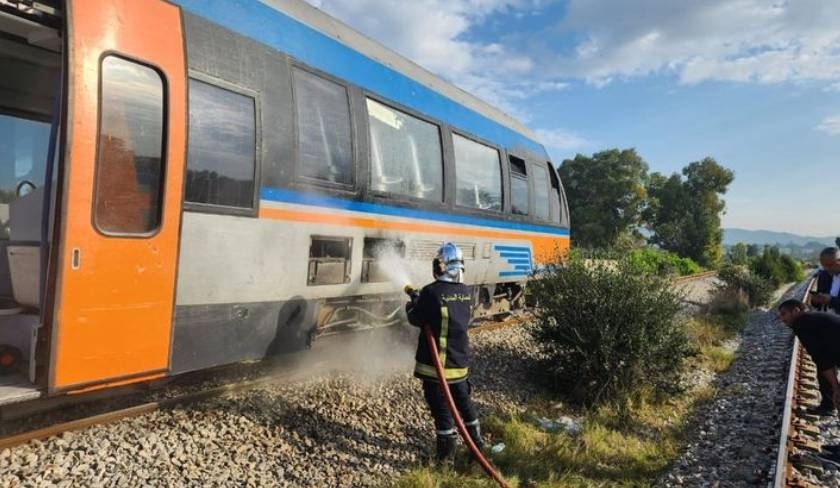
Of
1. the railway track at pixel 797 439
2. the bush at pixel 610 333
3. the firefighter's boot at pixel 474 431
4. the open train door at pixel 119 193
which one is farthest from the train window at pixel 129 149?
the bush at pixel 610 333

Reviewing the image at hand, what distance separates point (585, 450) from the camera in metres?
5.52

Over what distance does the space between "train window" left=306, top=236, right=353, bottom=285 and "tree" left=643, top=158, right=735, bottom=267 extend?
4540cm

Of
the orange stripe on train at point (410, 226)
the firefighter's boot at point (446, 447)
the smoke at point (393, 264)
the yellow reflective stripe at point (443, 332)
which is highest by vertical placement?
the orange stripe on train at point (410, 226)

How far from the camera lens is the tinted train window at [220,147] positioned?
435 centimetres

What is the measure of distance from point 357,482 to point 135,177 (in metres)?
2.73

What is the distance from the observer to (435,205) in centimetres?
724

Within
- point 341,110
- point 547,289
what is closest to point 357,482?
point 341,110

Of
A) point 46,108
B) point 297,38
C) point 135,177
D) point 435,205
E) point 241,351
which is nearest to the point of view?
point 135,177

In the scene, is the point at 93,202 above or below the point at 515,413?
above

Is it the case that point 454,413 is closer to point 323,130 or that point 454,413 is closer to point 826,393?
point 323,130

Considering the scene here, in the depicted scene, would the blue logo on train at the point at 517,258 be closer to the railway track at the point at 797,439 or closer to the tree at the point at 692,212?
the railway track at the point at 797,439

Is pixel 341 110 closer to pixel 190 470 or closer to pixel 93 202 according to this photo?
pixel 93 202

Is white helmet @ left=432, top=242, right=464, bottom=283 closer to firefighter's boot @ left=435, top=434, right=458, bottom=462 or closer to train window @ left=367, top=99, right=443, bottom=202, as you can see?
firefighter's boot @ left=435, top=434, right=458, bottom=462

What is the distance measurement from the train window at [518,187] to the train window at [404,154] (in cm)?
252
